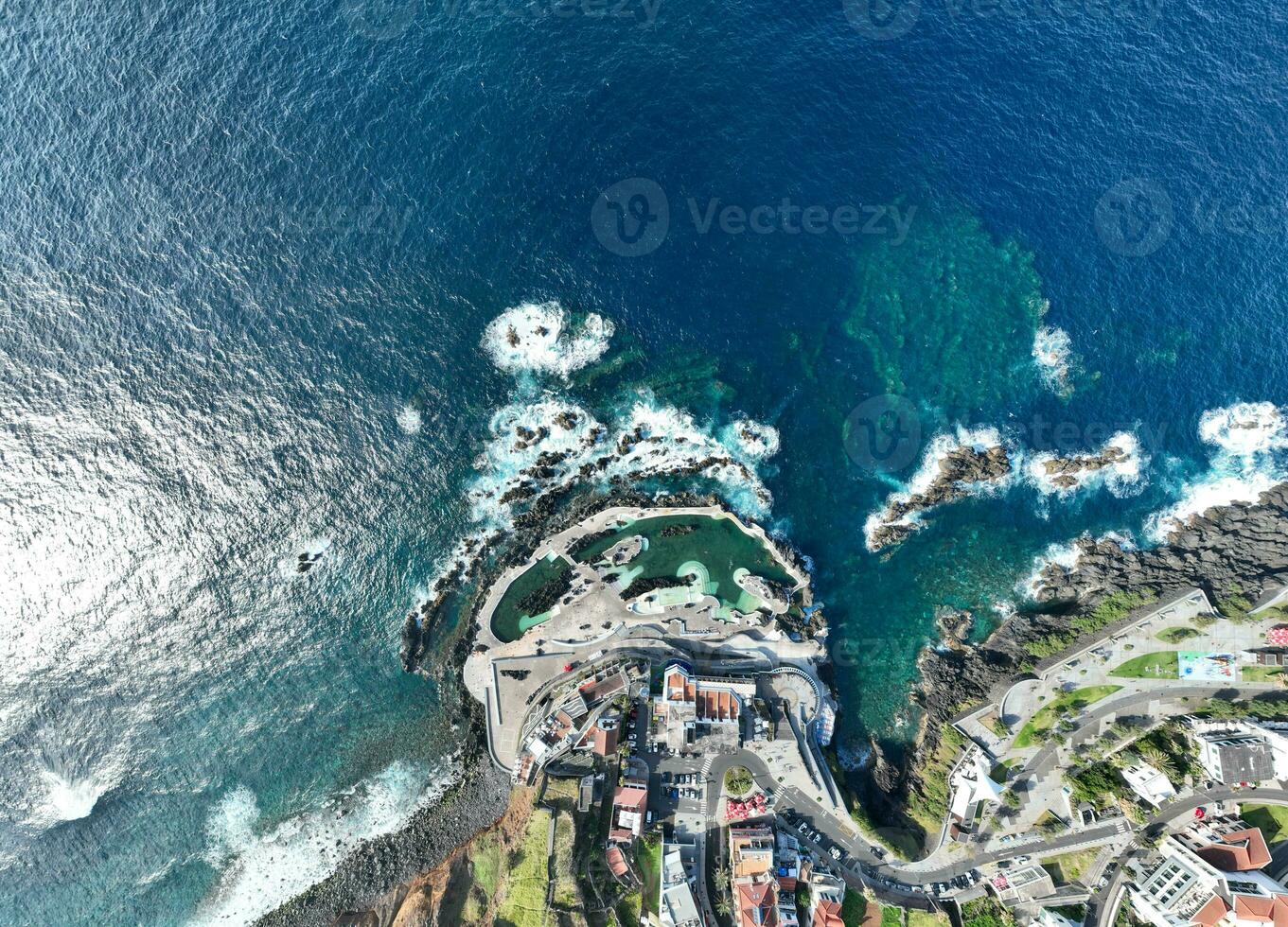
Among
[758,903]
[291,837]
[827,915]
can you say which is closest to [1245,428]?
[827,915]

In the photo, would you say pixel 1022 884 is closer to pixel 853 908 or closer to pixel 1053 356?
pixel 853 908

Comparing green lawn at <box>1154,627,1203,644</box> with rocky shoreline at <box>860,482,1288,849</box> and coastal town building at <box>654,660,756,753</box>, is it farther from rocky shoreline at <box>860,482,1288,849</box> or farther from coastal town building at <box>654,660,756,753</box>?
coastal town building at <box>654,660,756,753</box>

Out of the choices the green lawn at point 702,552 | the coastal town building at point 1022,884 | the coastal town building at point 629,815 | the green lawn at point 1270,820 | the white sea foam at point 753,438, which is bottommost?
the coastal town building at point 1022,884

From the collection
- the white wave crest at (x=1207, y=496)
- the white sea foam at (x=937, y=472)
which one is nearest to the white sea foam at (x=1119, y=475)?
the white wave crest at (x=1207, y=496)

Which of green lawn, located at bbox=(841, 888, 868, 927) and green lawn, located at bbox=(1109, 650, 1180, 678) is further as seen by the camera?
green lawn, located at bbox=(1109, 650, 1180, 678)

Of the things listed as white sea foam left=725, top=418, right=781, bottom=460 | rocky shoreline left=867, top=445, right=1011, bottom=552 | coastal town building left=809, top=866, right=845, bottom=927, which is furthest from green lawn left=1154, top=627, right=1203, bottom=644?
white sea foam left=725, top=418, right=781, bottom=460

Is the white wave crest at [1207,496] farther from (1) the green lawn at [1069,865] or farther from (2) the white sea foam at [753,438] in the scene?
(2) the white sea foam at [753,438]

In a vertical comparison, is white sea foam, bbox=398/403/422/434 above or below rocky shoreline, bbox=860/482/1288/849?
above
